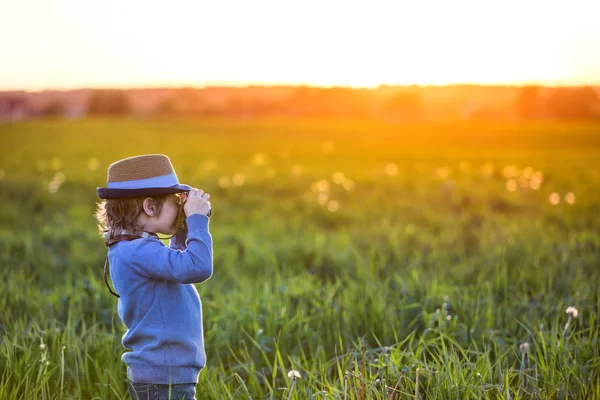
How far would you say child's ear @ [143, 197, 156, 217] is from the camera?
8.96ft

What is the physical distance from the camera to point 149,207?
2752 millimetres

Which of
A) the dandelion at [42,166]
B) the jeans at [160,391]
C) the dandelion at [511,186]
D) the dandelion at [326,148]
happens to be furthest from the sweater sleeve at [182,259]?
the dandelion at [326,148]

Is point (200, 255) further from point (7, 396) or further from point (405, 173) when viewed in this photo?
point (405, 173)

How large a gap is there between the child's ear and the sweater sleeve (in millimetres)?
146

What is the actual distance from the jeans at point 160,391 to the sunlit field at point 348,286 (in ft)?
0.88

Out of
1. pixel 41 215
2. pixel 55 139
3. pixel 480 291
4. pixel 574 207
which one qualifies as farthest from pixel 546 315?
pixel 55 139

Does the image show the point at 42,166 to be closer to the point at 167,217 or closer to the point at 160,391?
the point at 167,217

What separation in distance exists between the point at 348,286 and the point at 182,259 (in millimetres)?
2775

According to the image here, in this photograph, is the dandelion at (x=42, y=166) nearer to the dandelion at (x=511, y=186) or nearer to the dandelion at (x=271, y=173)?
the dandelion at (x=271, y=173)

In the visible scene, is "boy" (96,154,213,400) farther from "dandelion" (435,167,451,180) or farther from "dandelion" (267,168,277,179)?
"dandelion" (267,168,277,179)

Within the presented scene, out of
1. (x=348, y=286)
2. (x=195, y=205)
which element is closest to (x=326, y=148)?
(x=348, y=286)

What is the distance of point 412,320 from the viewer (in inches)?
171

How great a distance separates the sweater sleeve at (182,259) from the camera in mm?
2547

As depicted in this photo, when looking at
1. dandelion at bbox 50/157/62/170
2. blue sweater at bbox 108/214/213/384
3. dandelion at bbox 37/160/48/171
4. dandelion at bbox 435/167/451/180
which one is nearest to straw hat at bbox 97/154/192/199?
blue sweater at bbox 108/214/213/384
